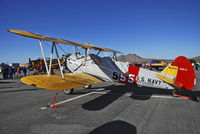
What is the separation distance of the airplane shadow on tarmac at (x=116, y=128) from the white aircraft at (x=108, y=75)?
1855 millimetres

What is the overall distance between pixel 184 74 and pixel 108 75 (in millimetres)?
3183

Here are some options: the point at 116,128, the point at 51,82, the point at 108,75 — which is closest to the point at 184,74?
the point at 108,75

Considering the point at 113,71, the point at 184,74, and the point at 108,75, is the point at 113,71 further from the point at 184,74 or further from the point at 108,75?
the point at 184,74

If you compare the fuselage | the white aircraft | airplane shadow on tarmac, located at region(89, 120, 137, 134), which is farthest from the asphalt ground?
the fuselage

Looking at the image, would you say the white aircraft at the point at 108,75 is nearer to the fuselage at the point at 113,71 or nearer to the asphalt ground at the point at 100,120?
the fuselage at the point at 113,71

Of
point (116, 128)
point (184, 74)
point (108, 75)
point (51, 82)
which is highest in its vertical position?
point (184, 74)

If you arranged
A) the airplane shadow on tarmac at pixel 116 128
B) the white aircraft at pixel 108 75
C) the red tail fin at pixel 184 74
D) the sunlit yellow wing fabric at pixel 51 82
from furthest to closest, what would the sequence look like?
the red tail fin at pixel 184 74
the white aircraft at pixel 108 75
the sunlit yellow wing fabric at pixel 51 82
the airplane shadow on tarmac at pixel 116 128

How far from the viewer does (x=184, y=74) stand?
5254 mm

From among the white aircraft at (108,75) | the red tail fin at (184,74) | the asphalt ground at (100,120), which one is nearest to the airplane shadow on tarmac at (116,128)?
the asphalt ground at (100,120)

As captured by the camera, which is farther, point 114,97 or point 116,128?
point 114,97

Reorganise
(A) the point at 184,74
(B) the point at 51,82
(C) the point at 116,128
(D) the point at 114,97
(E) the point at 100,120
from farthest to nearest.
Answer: (D) the point at 114,97 → (A) the point at 184,74 → (B) the point at 51,82 → (E) the point at 100,120 → (C) the point at 116,128

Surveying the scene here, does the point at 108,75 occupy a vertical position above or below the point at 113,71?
below

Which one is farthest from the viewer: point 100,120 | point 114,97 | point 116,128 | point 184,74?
point 114,97

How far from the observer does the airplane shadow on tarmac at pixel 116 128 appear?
2.92 m
